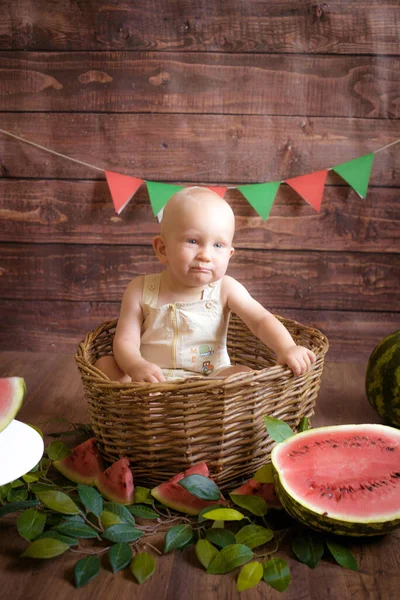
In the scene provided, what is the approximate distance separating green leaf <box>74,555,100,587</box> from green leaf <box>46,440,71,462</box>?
0.35m

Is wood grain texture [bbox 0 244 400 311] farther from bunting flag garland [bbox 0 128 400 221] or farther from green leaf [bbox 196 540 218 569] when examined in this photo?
green leaf [bbox 196 540 218 569]

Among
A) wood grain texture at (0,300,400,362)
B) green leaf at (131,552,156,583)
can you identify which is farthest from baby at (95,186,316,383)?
wood grain texture at (0,300,400,362)

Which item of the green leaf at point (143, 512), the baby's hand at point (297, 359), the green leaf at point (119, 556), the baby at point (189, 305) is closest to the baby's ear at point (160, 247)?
the baby at point (189, 305)

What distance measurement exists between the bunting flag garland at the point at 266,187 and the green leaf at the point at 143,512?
102 cm

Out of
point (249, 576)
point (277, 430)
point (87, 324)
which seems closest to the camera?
point (249, 576)

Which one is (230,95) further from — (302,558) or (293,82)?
(302,558)

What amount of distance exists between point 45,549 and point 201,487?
12.2 inches

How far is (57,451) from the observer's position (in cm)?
145

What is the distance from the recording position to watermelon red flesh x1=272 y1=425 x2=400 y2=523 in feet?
3.64

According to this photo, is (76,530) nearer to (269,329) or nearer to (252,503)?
(252,503)

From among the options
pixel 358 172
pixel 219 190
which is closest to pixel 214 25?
pixel 219 190

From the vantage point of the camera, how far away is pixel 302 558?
1134 mm

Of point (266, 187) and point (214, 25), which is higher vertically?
point (214, 25)

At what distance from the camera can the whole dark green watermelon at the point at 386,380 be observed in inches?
63.7
